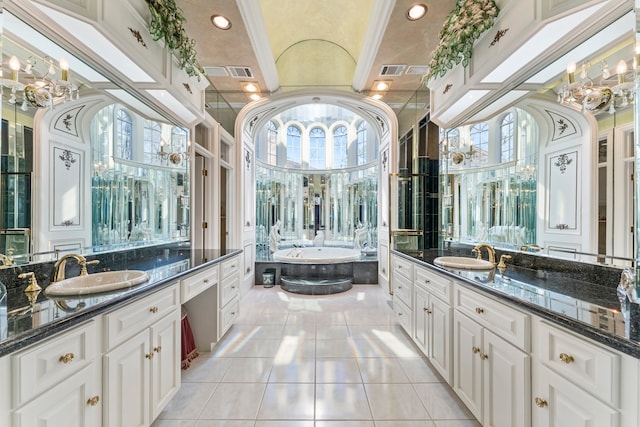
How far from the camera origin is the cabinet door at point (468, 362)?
1.71 metres

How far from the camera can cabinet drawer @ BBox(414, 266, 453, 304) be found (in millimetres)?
2099

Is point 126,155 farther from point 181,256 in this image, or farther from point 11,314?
point 11,314

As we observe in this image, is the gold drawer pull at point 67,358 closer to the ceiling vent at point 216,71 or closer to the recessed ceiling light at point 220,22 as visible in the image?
the recessed ceiling light at point 220,22

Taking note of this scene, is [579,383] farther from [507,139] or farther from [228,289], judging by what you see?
[228,289]

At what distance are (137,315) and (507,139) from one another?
9.91 ft

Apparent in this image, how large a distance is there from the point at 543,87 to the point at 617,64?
1.52ft

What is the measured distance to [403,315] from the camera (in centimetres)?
314

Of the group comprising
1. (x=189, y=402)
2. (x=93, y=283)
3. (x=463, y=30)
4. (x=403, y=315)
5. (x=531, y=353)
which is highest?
(x=463, y=30)

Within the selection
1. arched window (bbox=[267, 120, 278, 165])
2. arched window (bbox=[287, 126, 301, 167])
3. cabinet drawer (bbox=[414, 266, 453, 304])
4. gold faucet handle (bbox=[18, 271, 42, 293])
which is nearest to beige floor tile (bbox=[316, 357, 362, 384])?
cabinet drawer (bbox=[414, 266, 453, 304])

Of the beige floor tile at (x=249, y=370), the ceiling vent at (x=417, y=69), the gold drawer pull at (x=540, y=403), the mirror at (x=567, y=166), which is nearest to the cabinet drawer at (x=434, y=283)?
the mirror at (x=567, y=166)

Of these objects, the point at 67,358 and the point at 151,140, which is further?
the point at 151,140

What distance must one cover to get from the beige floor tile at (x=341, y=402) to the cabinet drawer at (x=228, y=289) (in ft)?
4.25


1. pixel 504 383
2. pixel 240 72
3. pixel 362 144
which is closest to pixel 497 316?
pixel 504 383

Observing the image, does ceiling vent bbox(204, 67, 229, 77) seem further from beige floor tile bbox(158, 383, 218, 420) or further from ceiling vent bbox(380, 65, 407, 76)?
beige floor tile bbox(158, 383, 218, 420)
